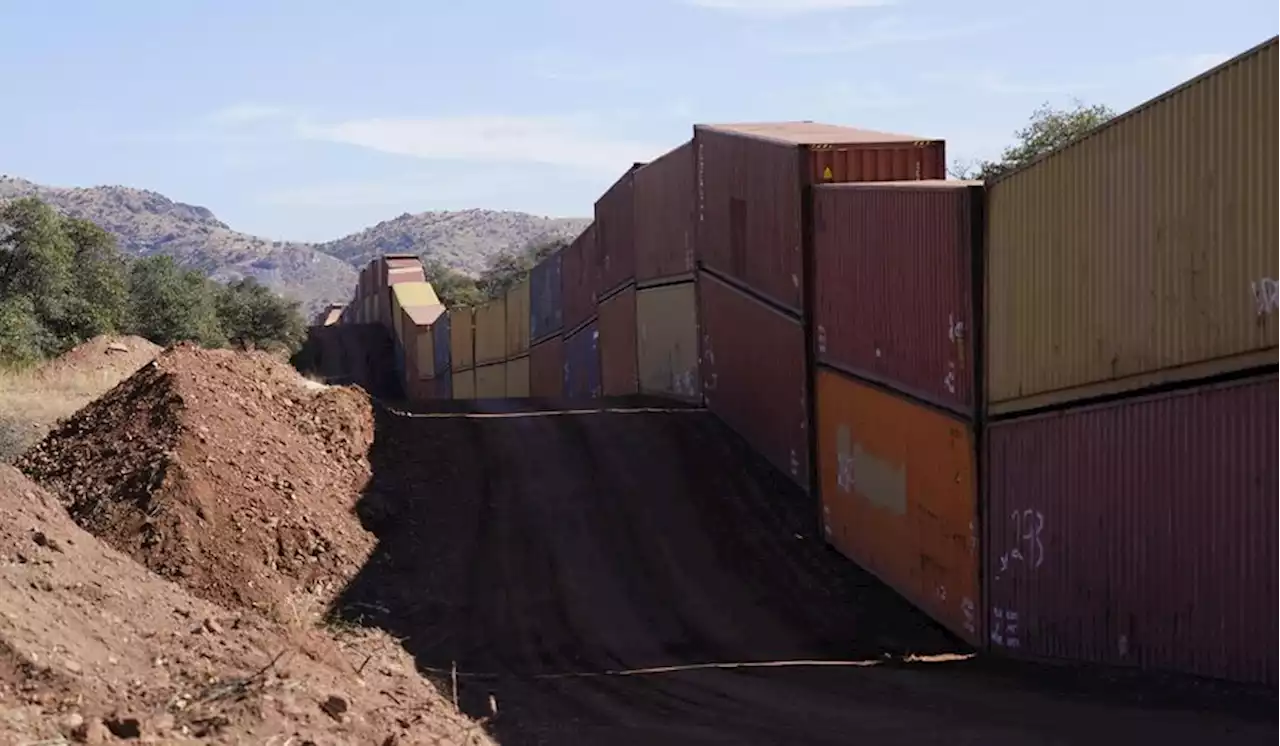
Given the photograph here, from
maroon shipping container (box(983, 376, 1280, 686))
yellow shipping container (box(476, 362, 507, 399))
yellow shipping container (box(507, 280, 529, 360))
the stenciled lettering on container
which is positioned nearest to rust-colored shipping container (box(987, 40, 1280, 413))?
maroon shipping container (box(983, 376, 1280, 686))

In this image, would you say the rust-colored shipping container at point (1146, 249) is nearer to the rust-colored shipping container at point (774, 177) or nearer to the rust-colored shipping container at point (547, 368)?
the rust-colored shipping container at point (774, 177)

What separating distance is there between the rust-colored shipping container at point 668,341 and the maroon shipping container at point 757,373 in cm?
61

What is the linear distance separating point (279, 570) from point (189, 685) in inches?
296

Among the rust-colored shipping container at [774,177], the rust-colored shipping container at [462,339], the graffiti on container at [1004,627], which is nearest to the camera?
the graffiti on container at [1004,627]

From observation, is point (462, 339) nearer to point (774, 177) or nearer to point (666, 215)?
point (666, 215)

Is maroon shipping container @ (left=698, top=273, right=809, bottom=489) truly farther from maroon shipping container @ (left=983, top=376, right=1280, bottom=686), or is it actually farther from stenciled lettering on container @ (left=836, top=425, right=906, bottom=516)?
maroon shipping container @ (left=983, top=376, right=1280, bottom=686)

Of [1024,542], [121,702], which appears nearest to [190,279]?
[1024,542]

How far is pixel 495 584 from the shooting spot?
55.3 feet

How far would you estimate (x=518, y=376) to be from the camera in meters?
44.0

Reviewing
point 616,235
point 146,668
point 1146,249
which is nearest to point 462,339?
point 616,235

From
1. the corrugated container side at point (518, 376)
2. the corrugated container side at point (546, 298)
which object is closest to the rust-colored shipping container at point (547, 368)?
the corrugated container side at point (546, 298)

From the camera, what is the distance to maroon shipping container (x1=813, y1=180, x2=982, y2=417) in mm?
14359

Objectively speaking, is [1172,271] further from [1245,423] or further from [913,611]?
[913,611]

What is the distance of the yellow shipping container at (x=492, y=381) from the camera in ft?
151
